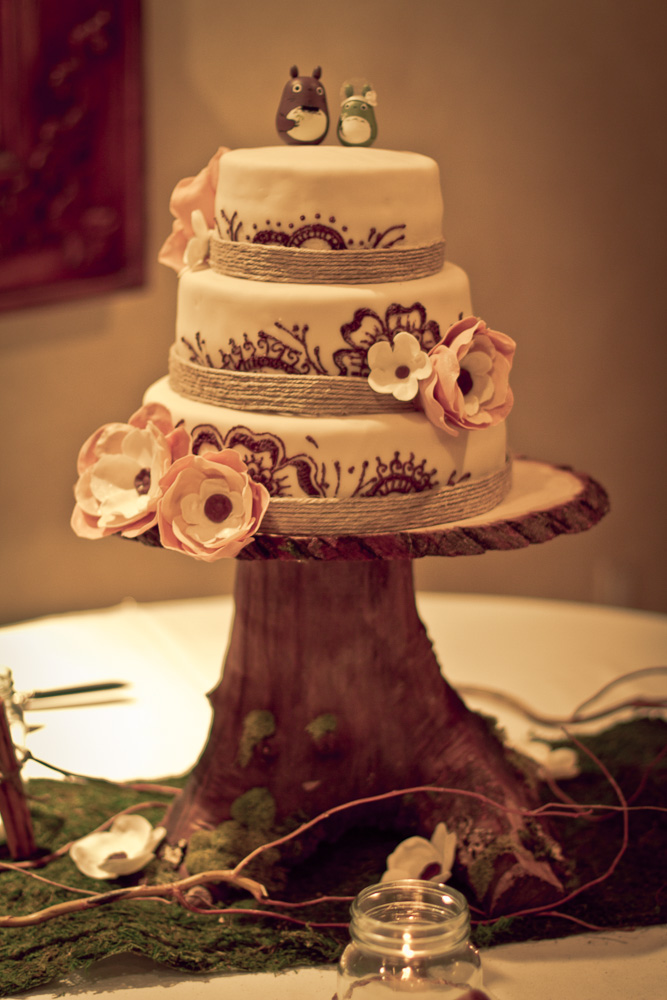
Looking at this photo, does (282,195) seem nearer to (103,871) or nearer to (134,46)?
(103,871)

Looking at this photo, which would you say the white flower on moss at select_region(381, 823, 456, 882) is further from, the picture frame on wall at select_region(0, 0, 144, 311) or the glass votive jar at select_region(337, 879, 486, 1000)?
the picture frame on wall at select_region(0, 0, 144, 311)

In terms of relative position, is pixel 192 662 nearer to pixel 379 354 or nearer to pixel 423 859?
pixel 423 859

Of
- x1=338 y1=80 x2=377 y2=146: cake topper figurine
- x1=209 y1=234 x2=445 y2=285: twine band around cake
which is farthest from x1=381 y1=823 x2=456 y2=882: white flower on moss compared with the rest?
x1=338 y1=80 x2=377 y2=146: cake topper figurine

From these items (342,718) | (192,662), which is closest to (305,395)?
(342,718)

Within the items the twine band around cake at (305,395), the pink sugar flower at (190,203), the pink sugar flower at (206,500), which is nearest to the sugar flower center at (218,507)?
the pink sugar flower at (206,500)

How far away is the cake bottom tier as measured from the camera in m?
1.32

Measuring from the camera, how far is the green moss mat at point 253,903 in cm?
133

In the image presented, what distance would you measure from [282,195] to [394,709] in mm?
597

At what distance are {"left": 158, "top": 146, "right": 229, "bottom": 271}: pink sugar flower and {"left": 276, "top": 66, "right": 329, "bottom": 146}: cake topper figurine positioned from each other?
3.2 inches

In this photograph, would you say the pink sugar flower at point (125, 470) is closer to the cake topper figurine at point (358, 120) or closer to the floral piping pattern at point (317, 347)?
the floral piping pattern at point (317, 347)

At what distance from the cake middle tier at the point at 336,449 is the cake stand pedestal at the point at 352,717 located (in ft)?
0.40

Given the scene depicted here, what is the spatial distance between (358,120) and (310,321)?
0.27 meters

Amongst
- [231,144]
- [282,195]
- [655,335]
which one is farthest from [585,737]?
[231,144]

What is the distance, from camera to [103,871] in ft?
4.89
